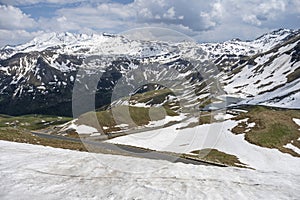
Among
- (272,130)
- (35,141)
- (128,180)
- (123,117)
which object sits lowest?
(123,117)

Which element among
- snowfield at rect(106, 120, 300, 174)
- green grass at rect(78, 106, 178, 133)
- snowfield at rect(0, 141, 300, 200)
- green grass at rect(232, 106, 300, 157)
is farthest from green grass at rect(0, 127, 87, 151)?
green grass at rect(78, 106, 178, 133)

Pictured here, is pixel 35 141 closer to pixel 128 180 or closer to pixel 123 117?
pixel 128 180

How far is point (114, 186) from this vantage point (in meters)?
18.7

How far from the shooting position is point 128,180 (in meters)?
19.8

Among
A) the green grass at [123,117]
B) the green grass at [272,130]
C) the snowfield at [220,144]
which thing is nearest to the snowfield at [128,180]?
the snowfield at [220,144]

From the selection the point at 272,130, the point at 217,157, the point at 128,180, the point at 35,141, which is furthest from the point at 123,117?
the point at 128,180

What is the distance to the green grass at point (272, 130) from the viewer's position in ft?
227

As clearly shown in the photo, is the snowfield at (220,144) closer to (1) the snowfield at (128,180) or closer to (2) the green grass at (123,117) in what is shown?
(1) the snowfield at (128,180)

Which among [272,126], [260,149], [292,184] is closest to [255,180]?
[292,184]

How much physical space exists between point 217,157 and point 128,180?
143 ft

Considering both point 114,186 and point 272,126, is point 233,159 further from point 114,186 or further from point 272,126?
point 114,186

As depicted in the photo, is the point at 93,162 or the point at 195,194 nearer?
the point at 195,194

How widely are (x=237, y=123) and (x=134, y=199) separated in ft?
237

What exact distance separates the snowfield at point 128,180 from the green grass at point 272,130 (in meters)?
49.6
